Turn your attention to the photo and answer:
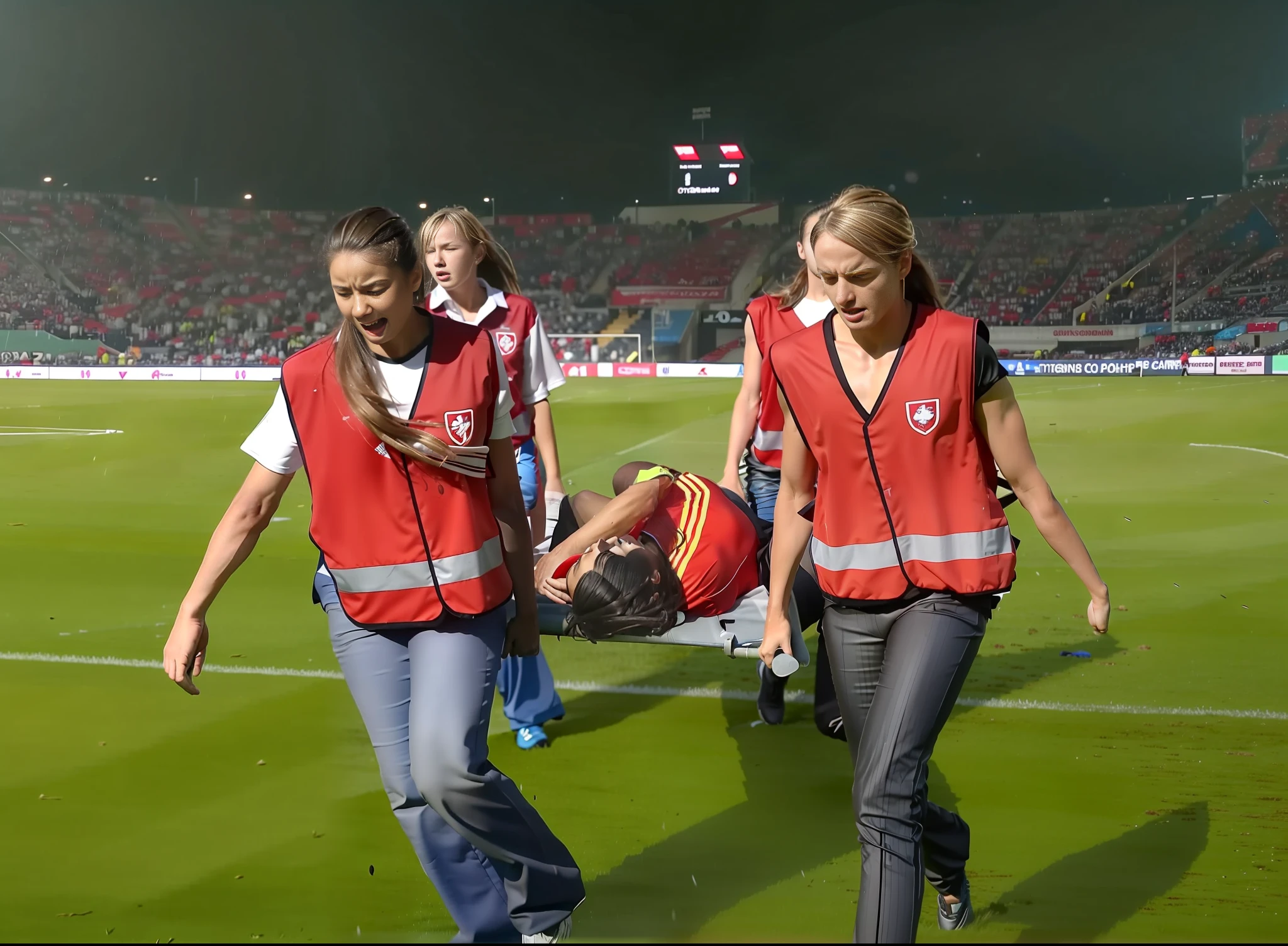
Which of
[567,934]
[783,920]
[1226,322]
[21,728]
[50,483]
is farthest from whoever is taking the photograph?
[1226,322]

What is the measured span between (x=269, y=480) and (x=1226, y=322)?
186 feet

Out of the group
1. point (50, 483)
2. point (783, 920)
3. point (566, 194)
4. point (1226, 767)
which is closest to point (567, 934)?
point (783, 920)

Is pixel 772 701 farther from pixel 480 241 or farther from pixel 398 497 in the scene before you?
pixel 398 497

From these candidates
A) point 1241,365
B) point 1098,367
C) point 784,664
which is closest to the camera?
point 784,664

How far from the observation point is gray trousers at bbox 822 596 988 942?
282cm

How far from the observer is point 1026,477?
3117mm

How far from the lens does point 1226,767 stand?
504cm

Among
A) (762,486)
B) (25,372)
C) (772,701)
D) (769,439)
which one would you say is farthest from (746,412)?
(25,372)

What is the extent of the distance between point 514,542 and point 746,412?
8.08 feet

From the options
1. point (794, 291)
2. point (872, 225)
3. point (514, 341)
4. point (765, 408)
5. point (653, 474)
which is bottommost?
point (653, 474)

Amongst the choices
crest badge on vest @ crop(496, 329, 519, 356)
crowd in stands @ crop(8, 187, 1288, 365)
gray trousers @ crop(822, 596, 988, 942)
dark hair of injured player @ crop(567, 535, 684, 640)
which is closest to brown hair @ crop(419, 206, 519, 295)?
crest badge on vest @ crop(496, 329, 519, 356)

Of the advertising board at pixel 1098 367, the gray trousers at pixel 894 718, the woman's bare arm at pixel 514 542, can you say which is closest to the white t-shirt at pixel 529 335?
the woman's bare arm at pixel 514 542

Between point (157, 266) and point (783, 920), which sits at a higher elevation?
point (157, 266)

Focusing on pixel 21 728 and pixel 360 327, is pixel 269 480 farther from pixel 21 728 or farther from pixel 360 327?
pixel 21 728
